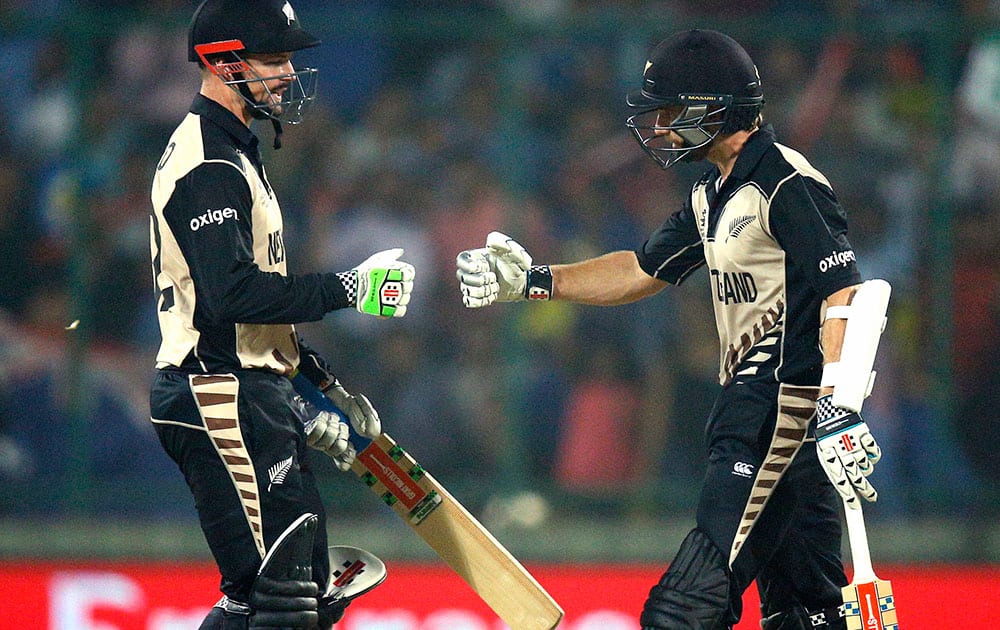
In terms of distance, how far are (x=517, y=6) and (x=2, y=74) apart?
2.26 m

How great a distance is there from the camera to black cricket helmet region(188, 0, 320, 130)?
326 cm

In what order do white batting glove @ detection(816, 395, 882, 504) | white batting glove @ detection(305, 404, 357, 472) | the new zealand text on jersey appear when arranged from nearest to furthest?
white batting glove @ detection(816, 395, 882, 504)
the new zealand text on jersey
white batting glove @ detection(305, 404, 357, 472)

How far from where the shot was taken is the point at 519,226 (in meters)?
6.14

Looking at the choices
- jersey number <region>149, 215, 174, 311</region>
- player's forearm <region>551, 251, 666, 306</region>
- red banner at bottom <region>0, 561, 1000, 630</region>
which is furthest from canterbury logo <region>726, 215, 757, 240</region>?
red banner at bottom <region>0, 561, 1000, 630</region>

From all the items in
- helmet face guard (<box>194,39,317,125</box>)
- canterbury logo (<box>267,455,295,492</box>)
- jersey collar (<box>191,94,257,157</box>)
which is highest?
helmet face guard (<box>194,39,317,125</box>)

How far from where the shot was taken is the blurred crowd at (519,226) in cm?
599

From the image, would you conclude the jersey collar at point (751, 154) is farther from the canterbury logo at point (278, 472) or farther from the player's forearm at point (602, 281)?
the canterbury logo at point (278, 472)

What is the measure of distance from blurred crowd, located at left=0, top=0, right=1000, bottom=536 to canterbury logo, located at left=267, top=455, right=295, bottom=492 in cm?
286

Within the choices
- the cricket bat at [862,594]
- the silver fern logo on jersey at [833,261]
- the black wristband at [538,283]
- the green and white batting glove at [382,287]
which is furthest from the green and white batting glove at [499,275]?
the cricket bat at [862,594]

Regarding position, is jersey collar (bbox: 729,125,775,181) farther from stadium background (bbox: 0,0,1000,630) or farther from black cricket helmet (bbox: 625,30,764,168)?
stadium background (bbox: 0,0,1000,630)

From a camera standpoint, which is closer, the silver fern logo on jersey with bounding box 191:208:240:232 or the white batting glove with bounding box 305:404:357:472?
the silver fern logo on jersey with bounding box 191:208:240:232

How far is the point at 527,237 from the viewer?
6.16m

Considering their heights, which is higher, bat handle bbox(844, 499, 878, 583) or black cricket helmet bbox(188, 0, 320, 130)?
black cricket helmet bbox(188, 0, 320, 130)


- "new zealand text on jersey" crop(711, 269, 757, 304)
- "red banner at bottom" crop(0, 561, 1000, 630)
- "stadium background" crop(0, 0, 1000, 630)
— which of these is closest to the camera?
"new zealand text on jersey" crop(711, 269, 757, 304)
